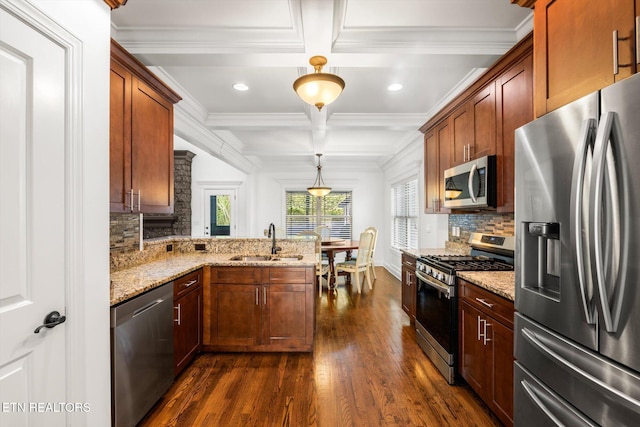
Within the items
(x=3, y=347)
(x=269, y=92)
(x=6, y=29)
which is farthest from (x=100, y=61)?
(x=269, y=92)

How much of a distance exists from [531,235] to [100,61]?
2.23m

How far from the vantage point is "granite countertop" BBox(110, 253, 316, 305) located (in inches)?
73.9

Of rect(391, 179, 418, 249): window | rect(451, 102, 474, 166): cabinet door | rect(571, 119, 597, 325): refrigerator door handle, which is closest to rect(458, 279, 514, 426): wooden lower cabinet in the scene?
rect(571, 119, 597, 325): refrigerator door handle

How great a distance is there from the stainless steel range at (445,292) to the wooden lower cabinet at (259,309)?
3.46ft

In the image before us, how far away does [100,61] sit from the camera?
156cm

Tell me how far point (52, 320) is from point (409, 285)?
10.2 ft

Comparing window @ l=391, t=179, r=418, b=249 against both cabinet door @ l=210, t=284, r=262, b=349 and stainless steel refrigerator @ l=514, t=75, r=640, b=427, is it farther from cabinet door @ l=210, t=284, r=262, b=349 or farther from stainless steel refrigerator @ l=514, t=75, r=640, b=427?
stainless steel refrigerator @ l=514, t=75, r=640, b=427

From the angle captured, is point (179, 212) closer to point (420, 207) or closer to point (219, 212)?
point (219, 212)

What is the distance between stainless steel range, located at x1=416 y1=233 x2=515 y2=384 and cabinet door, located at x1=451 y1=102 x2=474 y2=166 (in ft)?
2.63

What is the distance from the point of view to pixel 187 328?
2.62m

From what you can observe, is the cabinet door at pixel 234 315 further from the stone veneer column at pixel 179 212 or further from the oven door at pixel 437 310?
the stone veneer column at pixel 179 212

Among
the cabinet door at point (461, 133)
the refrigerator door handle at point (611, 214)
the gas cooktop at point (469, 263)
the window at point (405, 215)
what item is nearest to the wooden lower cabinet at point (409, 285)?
the gas cooktop at point (469, 263)

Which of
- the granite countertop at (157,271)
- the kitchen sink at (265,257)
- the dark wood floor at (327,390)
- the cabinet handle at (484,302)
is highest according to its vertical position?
the granite countertop at (157,271)

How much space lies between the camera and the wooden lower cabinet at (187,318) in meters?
2.42
